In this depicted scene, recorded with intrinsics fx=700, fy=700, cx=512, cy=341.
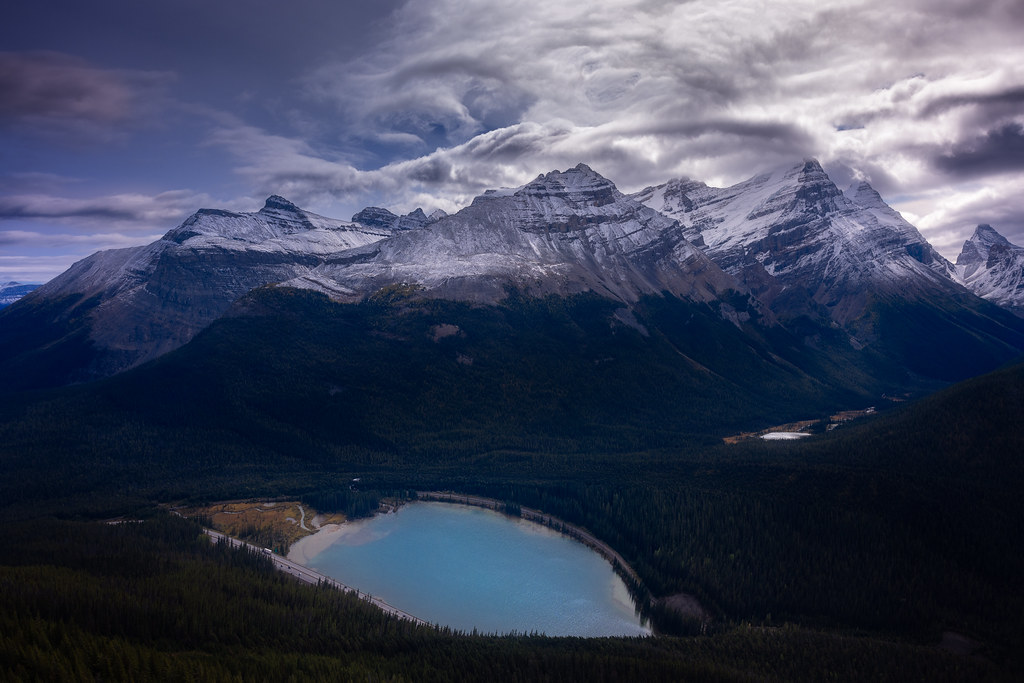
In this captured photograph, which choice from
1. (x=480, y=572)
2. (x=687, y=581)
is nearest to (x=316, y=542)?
(x=480, y=572)

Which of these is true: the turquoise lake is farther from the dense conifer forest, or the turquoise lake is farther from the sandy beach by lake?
the dense conifer forest

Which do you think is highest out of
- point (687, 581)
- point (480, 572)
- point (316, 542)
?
point (687, 581)

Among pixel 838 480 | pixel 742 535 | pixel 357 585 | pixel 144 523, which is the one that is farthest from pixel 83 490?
pixel 838 480

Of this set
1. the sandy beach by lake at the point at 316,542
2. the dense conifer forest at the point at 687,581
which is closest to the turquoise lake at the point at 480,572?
the sandy beach by lake at the point at 316,542

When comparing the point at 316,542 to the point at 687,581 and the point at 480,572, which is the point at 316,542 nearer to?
the point at 480,572

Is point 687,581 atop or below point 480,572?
atop

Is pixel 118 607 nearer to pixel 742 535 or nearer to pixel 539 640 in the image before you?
pixel 539 640

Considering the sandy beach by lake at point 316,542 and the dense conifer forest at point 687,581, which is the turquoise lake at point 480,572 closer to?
the sandy beach by lake at point 316,542

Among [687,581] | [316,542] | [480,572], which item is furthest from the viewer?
[316,542]

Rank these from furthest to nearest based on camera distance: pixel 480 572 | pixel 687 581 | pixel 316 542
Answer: pixel 316 542
pixel 480 572
pixel 687 581
